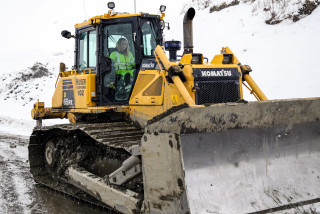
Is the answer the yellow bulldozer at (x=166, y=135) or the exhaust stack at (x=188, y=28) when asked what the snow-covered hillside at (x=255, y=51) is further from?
the yellow bulldozer at (x=166, y=135)

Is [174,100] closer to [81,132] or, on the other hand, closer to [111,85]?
[111,85]

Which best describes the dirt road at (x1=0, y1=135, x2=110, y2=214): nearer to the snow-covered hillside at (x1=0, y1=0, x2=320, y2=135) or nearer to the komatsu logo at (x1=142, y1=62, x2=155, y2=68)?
the komatsu logo at (x1=142, y1=62, x2=155, y2=68)

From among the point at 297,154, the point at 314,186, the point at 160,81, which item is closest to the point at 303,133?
the point at 297,154

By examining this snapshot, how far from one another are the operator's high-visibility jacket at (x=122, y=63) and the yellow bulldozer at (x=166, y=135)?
0.6 inches

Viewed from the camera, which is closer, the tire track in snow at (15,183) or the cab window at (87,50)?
the tire track in snow at (15,183)

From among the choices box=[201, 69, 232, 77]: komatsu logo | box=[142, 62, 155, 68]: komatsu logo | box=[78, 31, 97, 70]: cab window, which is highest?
box=[78, 31, 97, 70]: cab window

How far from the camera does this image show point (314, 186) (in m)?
4.15

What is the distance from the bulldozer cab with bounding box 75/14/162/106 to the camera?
19.5 ft

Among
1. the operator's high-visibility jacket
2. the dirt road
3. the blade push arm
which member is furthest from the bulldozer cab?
the dirt road

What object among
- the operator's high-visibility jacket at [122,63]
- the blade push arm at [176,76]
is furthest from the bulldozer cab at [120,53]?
the blade push arm at [176,76]

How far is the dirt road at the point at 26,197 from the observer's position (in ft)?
17.0

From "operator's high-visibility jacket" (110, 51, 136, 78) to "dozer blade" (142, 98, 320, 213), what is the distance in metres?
2.39

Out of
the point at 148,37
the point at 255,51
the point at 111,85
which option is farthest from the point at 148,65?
the point at 255,51

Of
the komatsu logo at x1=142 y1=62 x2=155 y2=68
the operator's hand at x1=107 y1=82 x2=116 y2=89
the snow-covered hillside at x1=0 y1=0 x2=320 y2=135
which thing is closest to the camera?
the komatsu logo at x1=142 y1=62 x2=155 y2=68
